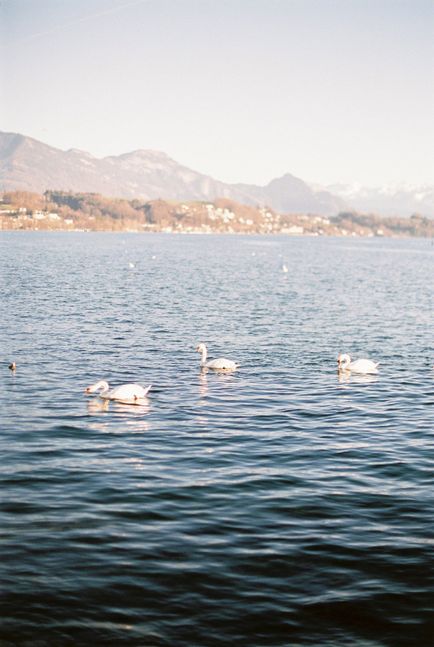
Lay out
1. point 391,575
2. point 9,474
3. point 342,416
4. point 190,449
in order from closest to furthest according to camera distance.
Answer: point 391,575 → point 9,474 → point 190,449 → point 342,416

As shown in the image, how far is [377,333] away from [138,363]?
74.1ft

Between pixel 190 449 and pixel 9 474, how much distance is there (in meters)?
5.62

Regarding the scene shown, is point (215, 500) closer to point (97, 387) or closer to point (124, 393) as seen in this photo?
point (124, 393)

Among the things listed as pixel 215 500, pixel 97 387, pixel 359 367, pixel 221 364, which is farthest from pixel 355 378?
pixel 215 500

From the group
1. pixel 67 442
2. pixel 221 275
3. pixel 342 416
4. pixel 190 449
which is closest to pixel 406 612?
pixel 190 449

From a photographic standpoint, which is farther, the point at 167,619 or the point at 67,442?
the point at 67,442

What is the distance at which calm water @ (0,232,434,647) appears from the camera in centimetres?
1301

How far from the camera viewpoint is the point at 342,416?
28266mm

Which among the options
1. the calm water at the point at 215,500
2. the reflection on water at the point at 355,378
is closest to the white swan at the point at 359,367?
the reflection on water at the point at 355,378

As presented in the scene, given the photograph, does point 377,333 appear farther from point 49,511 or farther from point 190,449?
point 49,511

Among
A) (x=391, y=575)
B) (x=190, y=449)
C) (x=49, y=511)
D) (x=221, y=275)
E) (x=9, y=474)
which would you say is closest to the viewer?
(x=391, y=575)

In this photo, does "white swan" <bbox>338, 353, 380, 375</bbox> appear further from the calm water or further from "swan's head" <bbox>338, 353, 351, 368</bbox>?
the calm water

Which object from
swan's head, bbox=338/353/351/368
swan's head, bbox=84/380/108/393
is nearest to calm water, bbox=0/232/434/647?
swan's head, bbox=84/380/108/393

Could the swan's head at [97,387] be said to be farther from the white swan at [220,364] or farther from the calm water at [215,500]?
the white swan at [220,364]
